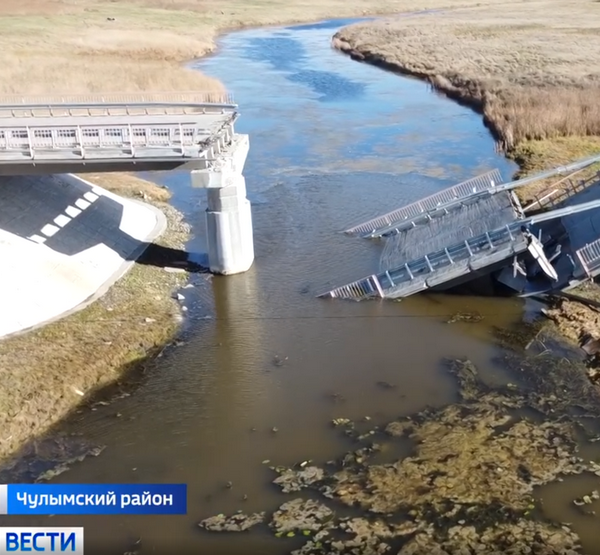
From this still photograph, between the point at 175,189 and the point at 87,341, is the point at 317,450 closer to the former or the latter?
the point at 87,341

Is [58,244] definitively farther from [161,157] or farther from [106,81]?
[106,81]

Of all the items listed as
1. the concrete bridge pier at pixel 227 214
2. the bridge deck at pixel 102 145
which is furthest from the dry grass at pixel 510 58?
the bridge deck at pixel 102 145

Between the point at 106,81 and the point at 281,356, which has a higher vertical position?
the point at 281,356

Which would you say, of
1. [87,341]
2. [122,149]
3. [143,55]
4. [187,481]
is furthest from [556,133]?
[143,55]

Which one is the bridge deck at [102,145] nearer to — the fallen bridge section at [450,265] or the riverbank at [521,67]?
the fallen bridge section at [450,265]

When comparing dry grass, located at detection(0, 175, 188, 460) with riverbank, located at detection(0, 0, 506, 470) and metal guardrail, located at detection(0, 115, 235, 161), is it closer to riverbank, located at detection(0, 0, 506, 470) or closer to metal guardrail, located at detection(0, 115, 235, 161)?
riverbank, located at detection(0, 0, 506, 470)

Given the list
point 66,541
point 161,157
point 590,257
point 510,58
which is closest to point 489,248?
point 590,257
